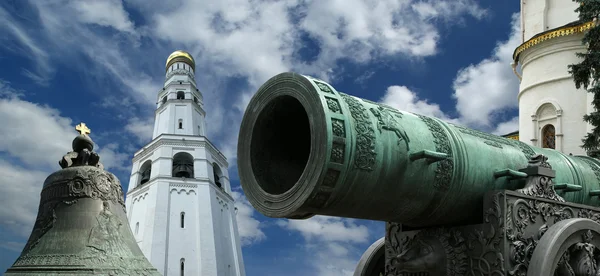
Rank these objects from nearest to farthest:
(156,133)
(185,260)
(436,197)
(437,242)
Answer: (436,197) < (437,242) < (185,260) < (156,133)

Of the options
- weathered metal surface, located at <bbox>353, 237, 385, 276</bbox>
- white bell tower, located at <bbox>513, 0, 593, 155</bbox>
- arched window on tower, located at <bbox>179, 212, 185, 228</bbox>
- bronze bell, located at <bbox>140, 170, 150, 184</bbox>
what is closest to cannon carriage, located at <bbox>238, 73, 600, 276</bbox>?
weathered metal surface, located at <bbox>353, 237, 385, 276</bbox>

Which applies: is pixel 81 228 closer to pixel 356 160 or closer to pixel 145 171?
pixel 356 160

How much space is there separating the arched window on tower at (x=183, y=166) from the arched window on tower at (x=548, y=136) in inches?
921

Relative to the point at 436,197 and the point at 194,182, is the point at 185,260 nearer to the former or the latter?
the point at 194,182

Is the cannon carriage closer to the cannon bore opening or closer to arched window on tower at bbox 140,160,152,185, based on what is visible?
the cannon bore opening

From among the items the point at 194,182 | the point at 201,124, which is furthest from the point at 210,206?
the point at 201,124

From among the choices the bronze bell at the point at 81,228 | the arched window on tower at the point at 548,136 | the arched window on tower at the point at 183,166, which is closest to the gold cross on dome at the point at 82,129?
the bronze bell at the point at 81,228

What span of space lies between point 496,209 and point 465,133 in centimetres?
57

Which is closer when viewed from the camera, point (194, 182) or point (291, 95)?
point (291, 95)

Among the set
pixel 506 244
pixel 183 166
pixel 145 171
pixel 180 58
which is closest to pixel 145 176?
pixel 145 171

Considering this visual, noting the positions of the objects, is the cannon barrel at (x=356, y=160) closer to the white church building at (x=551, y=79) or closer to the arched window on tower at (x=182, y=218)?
the white church building at (x=551, y=79)

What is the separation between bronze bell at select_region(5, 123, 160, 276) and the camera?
17.0ft

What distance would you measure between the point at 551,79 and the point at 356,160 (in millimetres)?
20175

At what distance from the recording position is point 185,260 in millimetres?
36750
